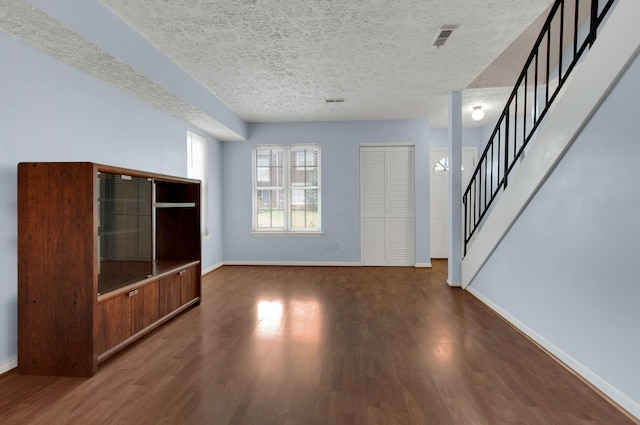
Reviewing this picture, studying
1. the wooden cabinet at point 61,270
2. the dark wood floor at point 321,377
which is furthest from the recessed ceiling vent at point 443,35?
the wooden cabinet at point 61,270

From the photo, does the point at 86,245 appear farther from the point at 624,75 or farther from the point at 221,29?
the point at 624,75

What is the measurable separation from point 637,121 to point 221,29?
10.3 feet

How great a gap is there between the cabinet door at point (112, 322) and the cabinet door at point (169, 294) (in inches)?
20.9

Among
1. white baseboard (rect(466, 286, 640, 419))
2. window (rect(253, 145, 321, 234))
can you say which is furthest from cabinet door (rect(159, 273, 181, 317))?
white baseboard (rect(466, 286, 640, 419))

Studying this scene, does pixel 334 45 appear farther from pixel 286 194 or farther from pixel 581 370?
pixel 286 194

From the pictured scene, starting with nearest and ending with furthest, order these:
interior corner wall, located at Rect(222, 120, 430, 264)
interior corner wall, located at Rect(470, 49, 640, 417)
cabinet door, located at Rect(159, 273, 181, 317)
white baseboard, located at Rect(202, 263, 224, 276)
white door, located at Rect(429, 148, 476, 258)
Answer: interior corner wall, located at Rect(470, 49, 640, 417)
cabinet door, located at Rect(159, 273, 181, 317)
white baseboard, located at Rect(202, 263, 224, 276)
interior corner wall, located at Rect(222, 120, 430, 264)
white door, located at Rect(429, 148, 476, 258)

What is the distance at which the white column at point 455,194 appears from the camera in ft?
16.5

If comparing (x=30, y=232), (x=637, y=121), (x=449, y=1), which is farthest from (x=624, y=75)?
(x=30, y=232)

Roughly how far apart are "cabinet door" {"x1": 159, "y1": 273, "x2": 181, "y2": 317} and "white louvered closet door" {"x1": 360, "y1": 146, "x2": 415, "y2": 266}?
148 inches

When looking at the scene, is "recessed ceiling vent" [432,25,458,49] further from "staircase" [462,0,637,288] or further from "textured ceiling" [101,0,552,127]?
"staircase" [462,0,637,288]

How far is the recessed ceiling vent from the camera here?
3148 mm

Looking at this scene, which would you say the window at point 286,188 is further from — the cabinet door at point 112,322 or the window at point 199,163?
the cabinet door at point 112,322

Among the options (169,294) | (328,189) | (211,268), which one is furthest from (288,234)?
(169,294)

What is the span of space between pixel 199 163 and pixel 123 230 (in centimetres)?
323
